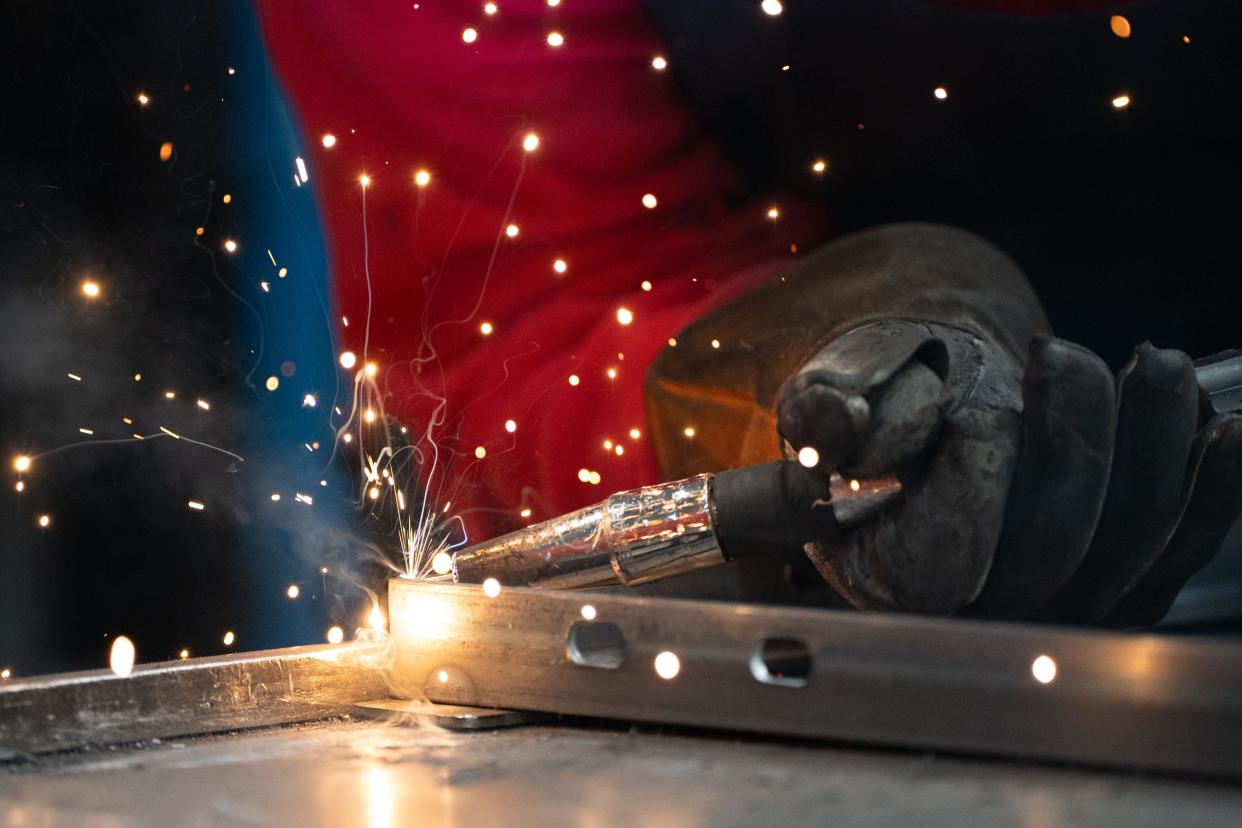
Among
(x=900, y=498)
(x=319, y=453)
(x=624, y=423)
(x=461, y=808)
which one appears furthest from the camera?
(x=319, y=453)

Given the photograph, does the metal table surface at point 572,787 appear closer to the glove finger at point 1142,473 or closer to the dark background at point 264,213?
the glove finger at point 1142,473

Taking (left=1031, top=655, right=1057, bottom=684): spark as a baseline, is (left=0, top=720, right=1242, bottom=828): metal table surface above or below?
below

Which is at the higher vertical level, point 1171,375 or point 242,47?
point 242,47

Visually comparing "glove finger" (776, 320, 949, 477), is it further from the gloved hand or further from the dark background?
the dark background

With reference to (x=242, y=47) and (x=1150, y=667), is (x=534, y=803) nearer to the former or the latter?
(x=1150, y=667)

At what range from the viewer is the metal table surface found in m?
0.61

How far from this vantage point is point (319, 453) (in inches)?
59.2

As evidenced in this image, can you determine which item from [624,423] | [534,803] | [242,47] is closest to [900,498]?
[534,803]

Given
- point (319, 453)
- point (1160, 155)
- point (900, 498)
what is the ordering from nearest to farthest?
point (900, 498) < point (1160, 155) < point (319, 453)

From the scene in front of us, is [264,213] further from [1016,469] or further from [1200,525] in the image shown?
[1200,525]

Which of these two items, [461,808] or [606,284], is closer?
[461,808]

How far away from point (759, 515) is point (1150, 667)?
0.32 metres

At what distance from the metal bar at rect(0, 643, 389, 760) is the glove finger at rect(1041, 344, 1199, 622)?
0.64m

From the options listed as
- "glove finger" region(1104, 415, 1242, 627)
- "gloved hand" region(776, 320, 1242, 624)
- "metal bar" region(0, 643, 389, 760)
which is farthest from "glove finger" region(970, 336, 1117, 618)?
"metal bar" region(0, 643, 389, 760)
